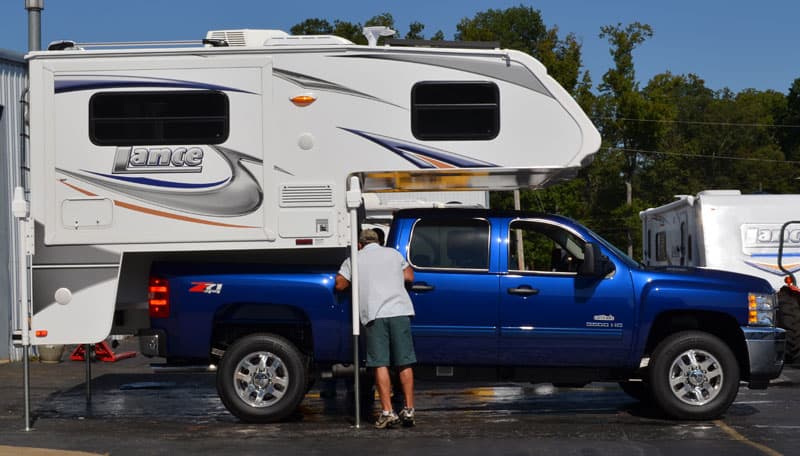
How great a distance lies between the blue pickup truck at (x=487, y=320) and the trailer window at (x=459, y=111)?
76 cm

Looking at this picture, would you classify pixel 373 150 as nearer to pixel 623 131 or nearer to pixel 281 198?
pixel 281 198

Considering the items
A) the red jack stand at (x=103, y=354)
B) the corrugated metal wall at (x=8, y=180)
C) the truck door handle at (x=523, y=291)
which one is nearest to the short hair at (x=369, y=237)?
the truck door handle at (x=523, y=291)

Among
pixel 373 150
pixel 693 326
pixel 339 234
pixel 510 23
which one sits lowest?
pixel 693 326

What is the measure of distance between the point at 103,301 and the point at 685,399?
5.52 m

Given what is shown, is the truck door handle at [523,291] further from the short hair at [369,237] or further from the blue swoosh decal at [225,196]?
the blue swoosh decal at [225,196]

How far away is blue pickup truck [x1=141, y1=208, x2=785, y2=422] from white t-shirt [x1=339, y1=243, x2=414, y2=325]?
41cm

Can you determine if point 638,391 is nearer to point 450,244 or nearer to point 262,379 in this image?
point 450,244

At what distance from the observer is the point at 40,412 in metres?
12.3

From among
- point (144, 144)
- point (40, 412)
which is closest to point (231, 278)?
point (144, 144)

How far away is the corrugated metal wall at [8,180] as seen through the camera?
61.0ft

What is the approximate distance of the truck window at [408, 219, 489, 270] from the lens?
11219 mm

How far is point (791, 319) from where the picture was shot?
16.2 meters

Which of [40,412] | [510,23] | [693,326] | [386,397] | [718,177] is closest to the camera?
[386,397]

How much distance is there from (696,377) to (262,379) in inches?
160
